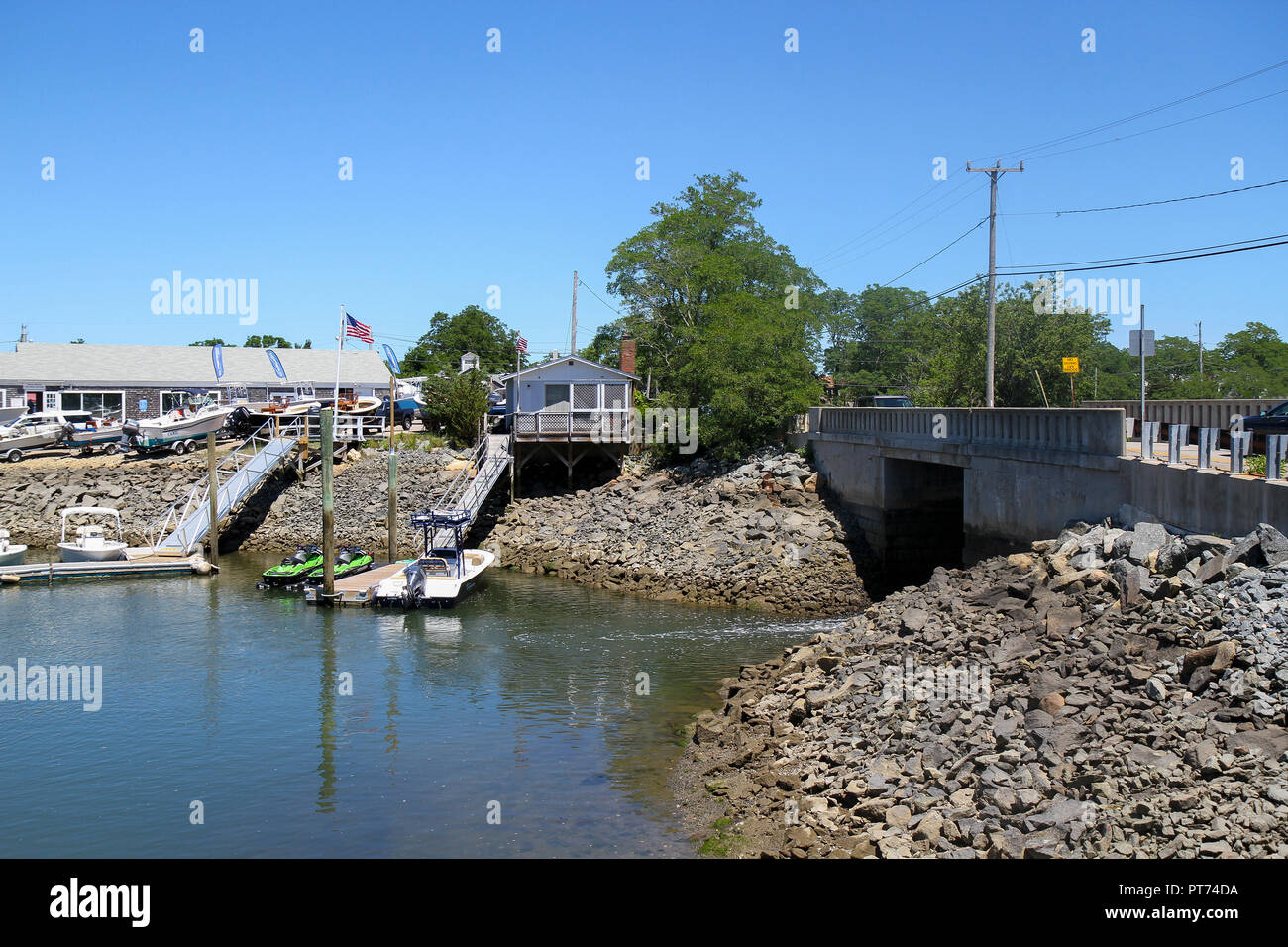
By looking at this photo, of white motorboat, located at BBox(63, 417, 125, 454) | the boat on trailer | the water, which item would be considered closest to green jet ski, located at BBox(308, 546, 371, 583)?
the water

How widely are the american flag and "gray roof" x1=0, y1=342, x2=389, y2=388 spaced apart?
847 inches

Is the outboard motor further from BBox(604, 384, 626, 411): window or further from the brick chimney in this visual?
the brick chimney

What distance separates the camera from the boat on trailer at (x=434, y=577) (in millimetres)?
29625

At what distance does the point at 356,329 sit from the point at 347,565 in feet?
43.8

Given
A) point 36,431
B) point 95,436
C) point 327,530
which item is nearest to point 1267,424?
point 327,530

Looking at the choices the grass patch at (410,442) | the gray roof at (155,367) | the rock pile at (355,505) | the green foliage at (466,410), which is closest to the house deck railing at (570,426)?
the rock pile at (355,505)

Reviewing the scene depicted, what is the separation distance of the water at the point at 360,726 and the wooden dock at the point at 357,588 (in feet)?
2.35

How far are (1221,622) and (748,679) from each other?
9.10 m

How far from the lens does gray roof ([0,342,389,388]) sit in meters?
58.4

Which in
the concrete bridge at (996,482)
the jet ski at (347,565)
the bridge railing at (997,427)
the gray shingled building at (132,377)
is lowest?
the jet ski at (347,565)

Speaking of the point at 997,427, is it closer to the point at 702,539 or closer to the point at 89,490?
the point at 702,539

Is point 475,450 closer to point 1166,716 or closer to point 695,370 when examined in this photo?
point 695,370

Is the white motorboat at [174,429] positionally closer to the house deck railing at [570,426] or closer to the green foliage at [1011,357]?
the house deck railing at [570,426]

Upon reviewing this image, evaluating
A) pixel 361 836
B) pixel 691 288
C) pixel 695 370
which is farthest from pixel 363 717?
pixel 691 288
